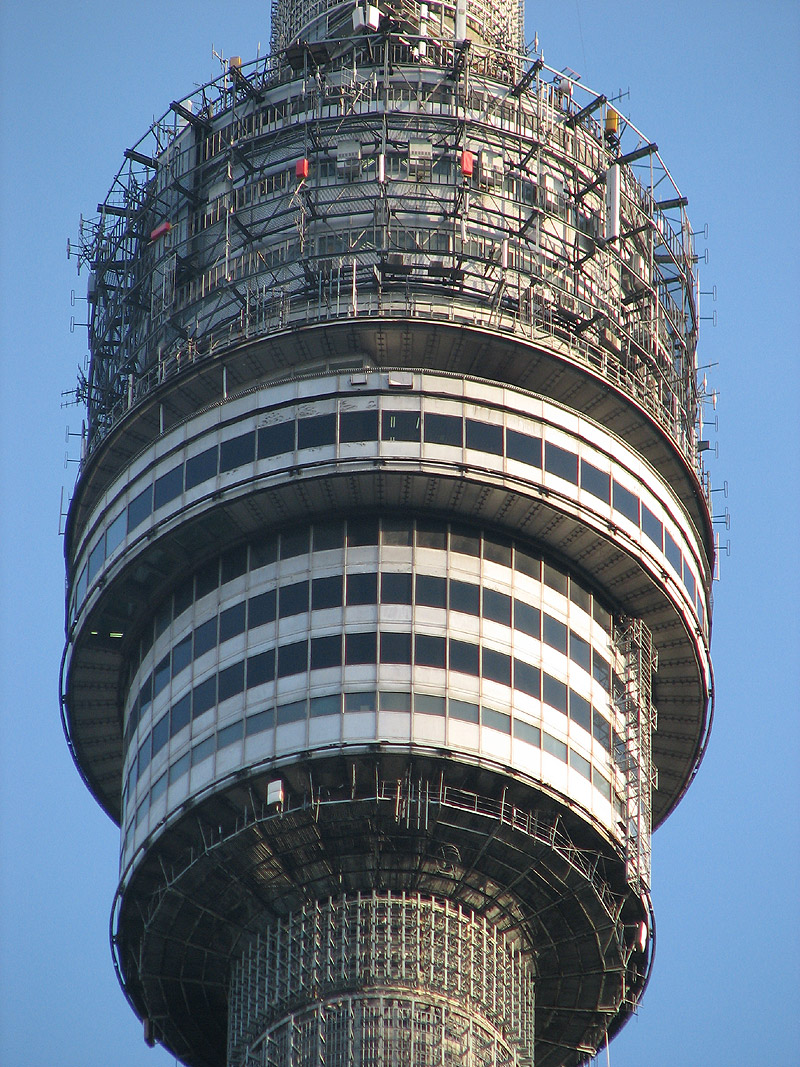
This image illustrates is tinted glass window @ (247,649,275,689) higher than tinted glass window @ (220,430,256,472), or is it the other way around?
tinted glass window @ (220,430,256,472)

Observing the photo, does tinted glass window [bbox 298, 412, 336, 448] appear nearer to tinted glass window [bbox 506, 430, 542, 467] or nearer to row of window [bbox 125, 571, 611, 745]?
row of window [bbox 125, 571, 611, 745]

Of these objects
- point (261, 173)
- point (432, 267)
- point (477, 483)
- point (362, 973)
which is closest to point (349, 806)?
point (362, 973)

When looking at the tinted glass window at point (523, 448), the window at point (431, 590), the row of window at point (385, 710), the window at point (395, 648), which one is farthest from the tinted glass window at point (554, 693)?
the tinted glass window at point (523, 448)

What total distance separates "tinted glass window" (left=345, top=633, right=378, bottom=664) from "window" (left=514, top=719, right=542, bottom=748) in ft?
16.5

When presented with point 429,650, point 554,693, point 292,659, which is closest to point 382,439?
point 429,650

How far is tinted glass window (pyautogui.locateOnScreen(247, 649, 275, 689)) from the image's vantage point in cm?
7250

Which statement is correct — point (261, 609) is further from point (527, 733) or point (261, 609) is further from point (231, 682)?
point (527, 733)

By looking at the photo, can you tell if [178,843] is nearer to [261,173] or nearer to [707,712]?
[707,712]

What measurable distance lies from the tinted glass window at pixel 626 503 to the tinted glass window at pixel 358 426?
850 centimetres

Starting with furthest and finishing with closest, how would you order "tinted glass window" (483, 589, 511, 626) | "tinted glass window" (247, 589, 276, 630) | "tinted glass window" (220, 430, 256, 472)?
1. "tinted glass window" (220, 430, 256, 472)
2. "tinted glass window" (247, 589, 276, 630)
3. "tinted glass window" (483, 589, 511, 626)

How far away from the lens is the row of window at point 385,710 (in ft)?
233

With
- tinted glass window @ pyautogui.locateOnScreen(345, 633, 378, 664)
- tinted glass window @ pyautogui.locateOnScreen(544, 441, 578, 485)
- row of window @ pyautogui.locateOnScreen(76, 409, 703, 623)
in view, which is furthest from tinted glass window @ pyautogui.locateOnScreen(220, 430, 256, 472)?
tinted glass window @ pyautogui.locateOnScreen(544, 441, 578, 485)

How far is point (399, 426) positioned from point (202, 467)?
6769 mm

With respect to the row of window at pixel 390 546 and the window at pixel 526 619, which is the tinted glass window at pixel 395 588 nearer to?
the row of window at pixel 390 546
